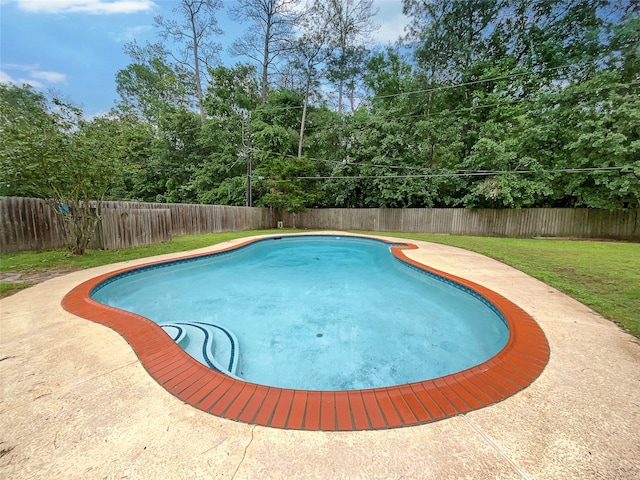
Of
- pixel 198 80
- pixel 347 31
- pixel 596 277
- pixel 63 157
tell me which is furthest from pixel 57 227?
pixel 347 31

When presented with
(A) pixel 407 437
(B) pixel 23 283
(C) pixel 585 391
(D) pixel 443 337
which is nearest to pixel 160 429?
(A) pixel 407 437

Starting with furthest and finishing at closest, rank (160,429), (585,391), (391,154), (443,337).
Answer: (391,154) < (443,337) < (585,391) < (160,429)

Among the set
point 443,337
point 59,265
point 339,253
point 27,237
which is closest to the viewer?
point 443,337

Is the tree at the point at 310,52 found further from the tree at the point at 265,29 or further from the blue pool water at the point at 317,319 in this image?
Result: the blue pool water at the point at 317,319

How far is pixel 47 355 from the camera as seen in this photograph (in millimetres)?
1972

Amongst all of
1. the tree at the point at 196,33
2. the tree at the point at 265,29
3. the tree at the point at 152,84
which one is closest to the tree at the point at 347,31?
the tree at the point at 265,29

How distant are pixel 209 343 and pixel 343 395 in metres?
1.78

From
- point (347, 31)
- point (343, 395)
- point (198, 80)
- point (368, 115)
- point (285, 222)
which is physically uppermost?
point (347, 31)

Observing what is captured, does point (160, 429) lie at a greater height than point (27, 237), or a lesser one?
lesser

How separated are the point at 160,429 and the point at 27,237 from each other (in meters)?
8.17

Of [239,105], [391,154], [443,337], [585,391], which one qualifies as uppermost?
[239,105]

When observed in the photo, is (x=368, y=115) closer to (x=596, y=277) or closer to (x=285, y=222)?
(x=285, y=222)

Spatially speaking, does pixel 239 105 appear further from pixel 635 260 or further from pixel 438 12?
pixel 635 260

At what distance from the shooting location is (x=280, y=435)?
4.23ft
